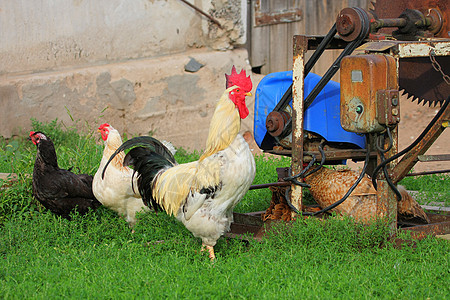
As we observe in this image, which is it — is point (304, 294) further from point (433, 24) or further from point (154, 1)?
point (154, 1)

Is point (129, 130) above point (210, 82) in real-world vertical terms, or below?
below

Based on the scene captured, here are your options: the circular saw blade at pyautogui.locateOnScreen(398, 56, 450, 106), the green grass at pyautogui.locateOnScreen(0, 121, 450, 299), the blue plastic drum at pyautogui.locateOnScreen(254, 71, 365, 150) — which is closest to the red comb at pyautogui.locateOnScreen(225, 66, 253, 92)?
the blue plastic drum at pyautogui.locateOnScreen(254, 71, 365, 150)

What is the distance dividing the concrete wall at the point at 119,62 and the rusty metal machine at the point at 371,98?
3.43m

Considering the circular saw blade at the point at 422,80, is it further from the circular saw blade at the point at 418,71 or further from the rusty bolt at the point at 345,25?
the rusty bolt at the point at 345,25

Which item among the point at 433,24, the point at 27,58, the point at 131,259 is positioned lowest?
the point at 131,259

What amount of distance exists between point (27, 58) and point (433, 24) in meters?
5.14

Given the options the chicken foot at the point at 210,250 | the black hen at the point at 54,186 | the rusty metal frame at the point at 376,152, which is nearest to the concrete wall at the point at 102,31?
the black hen at the point at 54,186

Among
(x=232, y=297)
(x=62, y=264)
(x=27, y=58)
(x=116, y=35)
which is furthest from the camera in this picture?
(x=116, y=35)

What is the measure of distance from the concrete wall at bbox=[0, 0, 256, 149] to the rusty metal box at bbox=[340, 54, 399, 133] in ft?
13.0

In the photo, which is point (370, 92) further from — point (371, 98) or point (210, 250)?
point (210, 250)

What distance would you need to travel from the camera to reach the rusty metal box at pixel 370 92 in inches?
160

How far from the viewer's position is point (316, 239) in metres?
4.42

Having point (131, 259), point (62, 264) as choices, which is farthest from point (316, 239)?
point (62, 264)

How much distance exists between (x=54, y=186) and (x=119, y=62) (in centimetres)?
329
